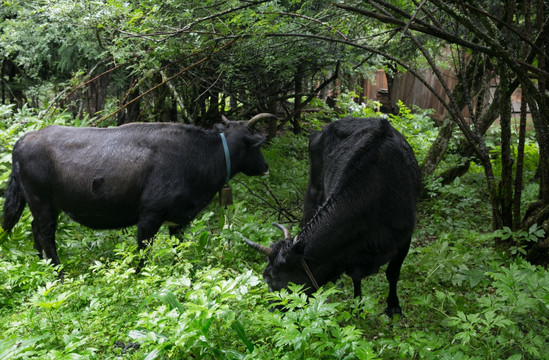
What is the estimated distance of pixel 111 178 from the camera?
5473mm

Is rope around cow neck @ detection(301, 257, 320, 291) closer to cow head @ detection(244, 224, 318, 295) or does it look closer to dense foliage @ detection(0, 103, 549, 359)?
cow head @ detection(244, 224, 318, 295)

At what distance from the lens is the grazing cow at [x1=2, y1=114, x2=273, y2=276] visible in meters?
5.48

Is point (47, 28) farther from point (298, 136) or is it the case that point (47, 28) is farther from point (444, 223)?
point (444, 223)

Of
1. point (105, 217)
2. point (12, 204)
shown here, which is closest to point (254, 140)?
point (105, 217)

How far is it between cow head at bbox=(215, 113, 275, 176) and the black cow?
1.69 m

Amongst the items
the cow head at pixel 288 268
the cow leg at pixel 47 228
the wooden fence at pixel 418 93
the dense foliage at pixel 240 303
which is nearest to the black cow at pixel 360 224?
the cow head at pixel 288 268

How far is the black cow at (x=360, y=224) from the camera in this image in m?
4.14

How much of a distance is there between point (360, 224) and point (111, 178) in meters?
3.01

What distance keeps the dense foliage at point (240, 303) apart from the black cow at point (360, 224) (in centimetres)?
32

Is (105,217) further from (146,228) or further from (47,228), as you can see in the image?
(47,228)

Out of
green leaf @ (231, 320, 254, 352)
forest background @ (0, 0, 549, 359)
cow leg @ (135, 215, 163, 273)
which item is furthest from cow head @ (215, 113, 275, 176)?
green leaf @ (231, 320, 254, 352)

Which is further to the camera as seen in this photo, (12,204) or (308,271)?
(12,204)

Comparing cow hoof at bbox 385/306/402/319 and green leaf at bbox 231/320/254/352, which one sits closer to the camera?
green leaf at bbox 231/320/254/352

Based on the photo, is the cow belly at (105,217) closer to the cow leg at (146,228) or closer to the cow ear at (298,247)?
the cow leg at (146,228)
